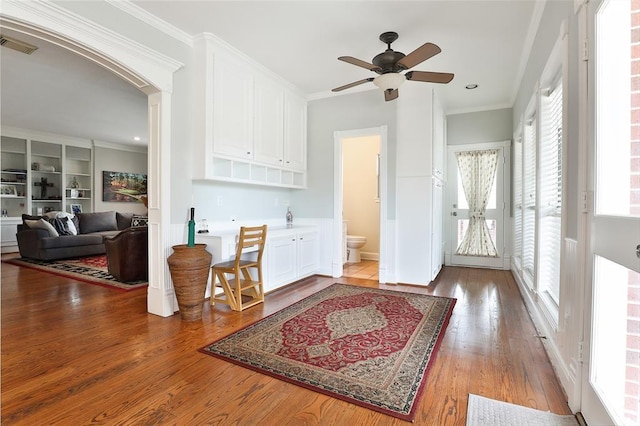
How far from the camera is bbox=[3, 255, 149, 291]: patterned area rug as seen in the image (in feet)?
14.2

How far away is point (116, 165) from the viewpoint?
8.80 meters

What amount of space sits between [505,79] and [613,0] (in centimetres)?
330

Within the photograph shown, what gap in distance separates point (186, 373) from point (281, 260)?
2.15 m

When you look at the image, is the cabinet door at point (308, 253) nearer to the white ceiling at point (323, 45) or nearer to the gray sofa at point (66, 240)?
the white ceiling at point (323, 45)

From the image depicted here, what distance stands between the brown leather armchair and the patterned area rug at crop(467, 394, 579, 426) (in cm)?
428

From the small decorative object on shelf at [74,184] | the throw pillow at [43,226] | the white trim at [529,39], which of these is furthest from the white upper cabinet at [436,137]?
the small decorative object on shelf at [74,184]

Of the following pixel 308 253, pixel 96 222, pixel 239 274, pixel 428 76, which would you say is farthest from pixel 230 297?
pixel 96 222

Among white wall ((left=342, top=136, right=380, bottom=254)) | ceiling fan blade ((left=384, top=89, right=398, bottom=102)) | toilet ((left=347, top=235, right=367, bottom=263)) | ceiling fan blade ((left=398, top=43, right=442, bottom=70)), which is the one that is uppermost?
ceiling fan blade ((left=398, top=43, right=442, bottom=70))

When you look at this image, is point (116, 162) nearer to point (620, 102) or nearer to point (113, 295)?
point (113, 295)

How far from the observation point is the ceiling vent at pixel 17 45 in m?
3.05

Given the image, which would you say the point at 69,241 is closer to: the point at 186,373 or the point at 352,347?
the point at 186,373

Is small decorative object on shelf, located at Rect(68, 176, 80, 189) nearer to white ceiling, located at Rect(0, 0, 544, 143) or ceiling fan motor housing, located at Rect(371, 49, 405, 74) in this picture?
white ceiling, located at Rect(0, 0, 544, 143)

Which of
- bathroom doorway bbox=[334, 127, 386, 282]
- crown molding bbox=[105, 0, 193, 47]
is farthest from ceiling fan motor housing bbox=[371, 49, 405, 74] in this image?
bathroom doorway bbox=[334, 127, 386, 282]

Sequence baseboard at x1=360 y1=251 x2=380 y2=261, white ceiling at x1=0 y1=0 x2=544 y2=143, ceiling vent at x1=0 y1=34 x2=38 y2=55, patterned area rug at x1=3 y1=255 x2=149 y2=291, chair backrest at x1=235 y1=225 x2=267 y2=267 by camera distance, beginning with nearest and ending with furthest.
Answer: white ceiling at x1=0 y1=0 x2=544 y2=143 → ceiling vent at x1=0 y1=34 x2=38 y2=55 → chair backrest at x1=235 y1=225 x2=267 y2=267 → patterned area rug at x1=3 y1=255 x2=149 y2=291 → baseboard at x1=360 y1=251 x2=380 y2=261
